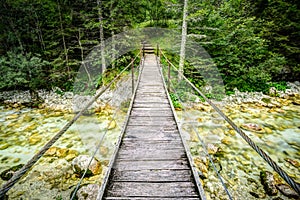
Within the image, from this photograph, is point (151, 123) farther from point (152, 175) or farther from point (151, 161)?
point (152, 175)

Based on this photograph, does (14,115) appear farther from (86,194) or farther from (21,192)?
(86,194)

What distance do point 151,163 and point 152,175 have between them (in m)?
0.23

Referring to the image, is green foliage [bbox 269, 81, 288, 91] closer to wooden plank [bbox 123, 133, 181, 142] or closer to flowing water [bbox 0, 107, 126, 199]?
flowing water [bbox 0, 107, 126, 199]

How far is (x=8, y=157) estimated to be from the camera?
20.0 feet

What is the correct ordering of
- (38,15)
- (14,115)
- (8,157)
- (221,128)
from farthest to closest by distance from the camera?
(38,15) → (14,115) → (221,128) → (8,157)

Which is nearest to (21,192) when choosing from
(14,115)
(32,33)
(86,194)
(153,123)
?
(86,194)

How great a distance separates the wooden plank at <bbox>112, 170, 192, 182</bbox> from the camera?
2213 millimetres

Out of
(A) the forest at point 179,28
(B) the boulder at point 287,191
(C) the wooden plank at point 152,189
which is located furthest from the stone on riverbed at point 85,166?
(A) the forest at point 179,28

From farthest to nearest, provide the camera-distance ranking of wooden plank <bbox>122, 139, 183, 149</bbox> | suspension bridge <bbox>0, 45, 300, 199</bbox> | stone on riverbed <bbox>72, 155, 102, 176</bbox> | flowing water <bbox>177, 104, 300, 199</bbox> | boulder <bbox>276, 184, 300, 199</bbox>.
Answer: stone on riverbed <bbox>72, 155, 102, 176</bbox>, flowing water <bbox>177, 104, 300, 199</bbox>, boulder <bbox>276, 184, 300, 199</bbox>, wooden plank <bbox>122, 139, 183, 149</bbox>, suspension bridge <bbox>0, 45, 300, 199</bbox>

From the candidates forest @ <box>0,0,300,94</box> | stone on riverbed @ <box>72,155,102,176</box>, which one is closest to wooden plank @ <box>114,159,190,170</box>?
stone on riverbed @ <box>72,155,102,176</box>

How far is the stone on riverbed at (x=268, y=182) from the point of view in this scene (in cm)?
428

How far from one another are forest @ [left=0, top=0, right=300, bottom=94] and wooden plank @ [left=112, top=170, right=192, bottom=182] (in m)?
7.84

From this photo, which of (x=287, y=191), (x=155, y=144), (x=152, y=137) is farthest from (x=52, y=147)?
(x=287, y=191)

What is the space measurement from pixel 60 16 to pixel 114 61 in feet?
13.9
